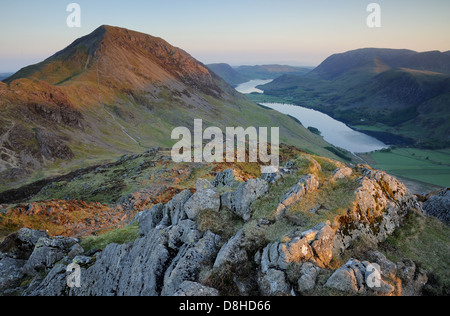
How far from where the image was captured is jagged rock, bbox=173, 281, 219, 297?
1336cm

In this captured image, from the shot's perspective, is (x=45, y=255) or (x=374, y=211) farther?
(x=45, y=255)

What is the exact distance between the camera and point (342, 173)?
24062 mm

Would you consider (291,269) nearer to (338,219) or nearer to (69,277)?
(338,219)

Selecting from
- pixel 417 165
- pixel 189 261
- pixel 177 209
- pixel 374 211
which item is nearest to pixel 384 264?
pixel 374 211

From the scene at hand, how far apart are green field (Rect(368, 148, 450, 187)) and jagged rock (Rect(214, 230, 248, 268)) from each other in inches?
5802

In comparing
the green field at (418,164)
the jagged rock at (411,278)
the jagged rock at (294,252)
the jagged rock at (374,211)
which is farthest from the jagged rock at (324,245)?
the green field at (418,164)

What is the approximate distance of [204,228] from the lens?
62.3ft

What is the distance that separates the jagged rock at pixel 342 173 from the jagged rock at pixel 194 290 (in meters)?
15.8

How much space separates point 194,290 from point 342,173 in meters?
17.9

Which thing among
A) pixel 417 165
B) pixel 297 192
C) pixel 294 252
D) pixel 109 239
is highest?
pixel 297 192

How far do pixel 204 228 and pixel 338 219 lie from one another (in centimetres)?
1000

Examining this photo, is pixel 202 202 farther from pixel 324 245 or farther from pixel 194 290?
pixel 324 245
